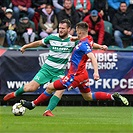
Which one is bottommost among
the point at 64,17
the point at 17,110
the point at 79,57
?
the point at 17,110

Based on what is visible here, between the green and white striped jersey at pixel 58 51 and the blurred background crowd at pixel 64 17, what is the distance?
22.8 ft

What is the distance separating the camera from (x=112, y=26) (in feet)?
72.4

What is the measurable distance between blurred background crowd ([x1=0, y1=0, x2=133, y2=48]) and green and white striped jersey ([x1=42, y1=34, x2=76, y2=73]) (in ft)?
22.8

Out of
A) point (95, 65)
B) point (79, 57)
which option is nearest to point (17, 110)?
point (79, 57)

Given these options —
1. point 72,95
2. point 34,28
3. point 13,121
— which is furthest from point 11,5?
point 13,121

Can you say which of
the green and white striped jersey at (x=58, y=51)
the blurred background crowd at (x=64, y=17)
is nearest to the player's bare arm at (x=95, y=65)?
the green and white striped jersey at (x=58, y=51)

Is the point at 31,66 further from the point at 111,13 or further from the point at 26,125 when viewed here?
the point at 26,125

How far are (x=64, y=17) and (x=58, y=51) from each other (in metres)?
8.09

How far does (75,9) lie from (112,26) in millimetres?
1463

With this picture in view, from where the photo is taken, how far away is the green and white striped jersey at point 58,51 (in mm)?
13883

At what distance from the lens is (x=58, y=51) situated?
13.9 meters

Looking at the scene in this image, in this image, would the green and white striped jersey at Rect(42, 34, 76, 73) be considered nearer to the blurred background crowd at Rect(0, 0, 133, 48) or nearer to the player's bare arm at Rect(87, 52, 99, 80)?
the player's bare arm at Rect(87, 52, 99, 80)

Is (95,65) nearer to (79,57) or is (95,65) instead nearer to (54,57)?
(79,57)

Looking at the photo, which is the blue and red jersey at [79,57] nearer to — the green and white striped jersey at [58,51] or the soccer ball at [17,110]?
the green and white striped jersey at [58,51]
